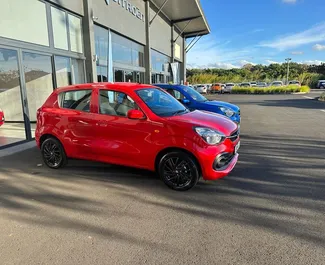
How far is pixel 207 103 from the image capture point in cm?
782

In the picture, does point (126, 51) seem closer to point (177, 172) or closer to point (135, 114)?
point (135, 114)

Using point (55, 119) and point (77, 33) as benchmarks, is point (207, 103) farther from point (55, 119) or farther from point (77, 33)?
point (77, 33)

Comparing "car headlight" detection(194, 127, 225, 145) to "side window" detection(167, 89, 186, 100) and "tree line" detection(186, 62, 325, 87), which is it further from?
"tree line" detection(186, 62, 325, 87)

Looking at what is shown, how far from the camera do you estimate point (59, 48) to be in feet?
30.7

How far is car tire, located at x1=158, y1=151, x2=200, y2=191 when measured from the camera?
3.96 meters

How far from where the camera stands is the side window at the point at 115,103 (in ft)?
14.6

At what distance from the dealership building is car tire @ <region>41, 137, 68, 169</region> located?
2742 mm

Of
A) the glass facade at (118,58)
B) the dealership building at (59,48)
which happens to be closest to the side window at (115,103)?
the dealership building at (59,48)

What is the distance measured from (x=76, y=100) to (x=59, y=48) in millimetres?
5352

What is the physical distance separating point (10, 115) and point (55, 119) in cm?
511

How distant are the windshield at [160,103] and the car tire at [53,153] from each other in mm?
1998

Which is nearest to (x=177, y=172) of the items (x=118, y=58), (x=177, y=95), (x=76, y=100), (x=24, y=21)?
(x=76, y=100)

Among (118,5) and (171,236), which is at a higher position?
(118,5)

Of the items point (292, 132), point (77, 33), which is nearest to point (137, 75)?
point (77, 33)
